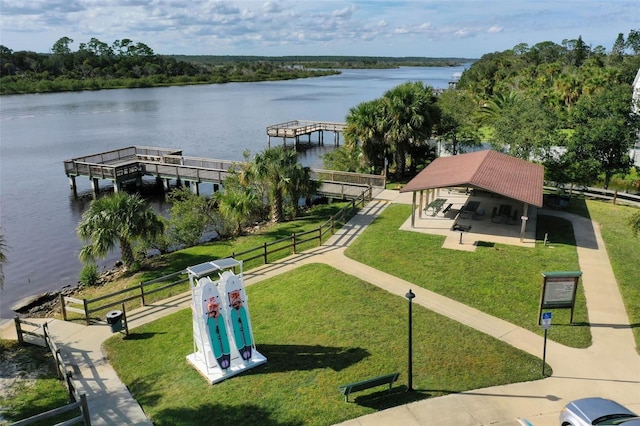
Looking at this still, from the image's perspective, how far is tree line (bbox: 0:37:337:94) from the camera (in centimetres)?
11569

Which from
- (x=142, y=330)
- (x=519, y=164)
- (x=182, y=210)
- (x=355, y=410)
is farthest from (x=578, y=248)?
(x=182, y=210)

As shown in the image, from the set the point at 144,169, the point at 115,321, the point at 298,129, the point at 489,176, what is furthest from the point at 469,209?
the point at 298,129

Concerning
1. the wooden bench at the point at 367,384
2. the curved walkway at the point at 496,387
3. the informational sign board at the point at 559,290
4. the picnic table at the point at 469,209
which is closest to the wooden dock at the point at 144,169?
the picnic table at the point at 469,209

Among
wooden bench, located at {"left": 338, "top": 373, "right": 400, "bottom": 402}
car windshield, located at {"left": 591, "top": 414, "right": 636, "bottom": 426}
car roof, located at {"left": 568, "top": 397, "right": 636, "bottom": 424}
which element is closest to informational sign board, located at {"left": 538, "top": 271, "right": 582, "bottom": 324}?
car roof, located at {"left": 568, "top": 397, "right": 636, "bottom": 424}

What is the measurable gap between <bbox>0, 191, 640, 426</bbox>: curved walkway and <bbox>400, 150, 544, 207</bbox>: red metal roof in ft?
12.8

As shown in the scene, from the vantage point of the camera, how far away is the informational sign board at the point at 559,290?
13.2 m

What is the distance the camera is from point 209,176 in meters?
35.3

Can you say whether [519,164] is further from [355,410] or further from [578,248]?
[355,410]

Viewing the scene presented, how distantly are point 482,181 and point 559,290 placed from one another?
742 cm

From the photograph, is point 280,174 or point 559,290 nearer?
point 559,290

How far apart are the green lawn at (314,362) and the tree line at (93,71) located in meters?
118

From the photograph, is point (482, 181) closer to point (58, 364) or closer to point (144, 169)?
point (58, 364)

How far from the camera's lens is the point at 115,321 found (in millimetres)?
13875

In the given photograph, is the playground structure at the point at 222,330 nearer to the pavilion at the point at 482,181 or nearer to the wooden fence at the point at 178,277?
the wooden fence at the point at 178,277
